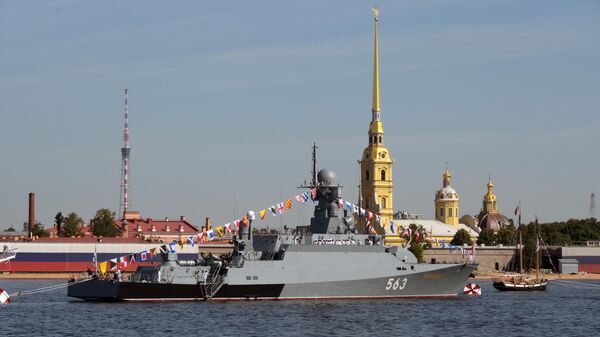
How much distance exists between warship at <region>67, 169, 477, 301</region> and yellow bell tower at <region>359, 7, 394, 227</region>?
93190mm

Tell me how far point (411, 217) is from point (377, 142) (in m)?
30.2

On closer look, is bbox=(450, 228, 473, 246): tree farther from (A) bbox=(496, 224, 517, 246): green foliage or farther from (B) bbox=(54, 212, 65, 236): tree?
(B) bbox=(54, 212, 65, 236): tree

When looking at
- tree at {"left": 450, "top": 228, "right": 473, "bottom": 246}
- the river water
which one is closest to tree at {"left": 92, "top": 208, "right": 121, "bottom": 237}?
tree at {"left": 450, "top": 228, "right": 473, "bottom": 246}

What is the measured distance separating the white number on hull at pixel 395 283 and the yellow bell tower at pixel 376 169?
93578mm

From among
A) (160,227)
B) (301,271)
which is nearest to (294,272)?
(301,271)

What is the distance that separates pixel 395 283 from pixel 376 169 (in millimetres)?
A: 96387

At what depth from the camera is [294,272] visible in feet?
206

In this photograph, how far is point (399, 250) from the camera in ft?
216

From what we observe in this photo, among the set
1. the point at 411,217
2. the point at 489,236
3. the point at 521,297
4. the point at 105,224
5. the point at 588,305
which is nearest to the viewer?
the point at 588,305

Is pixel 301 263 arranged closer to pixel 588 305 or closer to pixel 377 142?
pixel 588 305

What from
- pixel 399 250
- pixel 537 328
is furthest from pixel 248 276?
pixel 537 328

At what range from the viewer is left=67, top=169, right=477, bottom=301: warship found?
61.9 m

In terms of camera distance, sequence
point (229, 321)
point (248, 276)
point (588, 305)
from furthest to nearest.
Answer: point (588, 305) < point (248, 276) < point (229, 321)

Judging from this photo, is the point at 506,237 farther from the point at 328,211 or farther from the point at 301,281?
the point at 301,281
